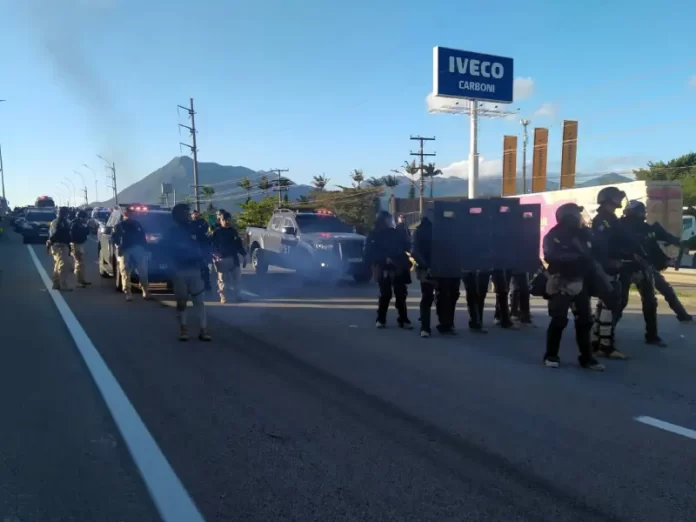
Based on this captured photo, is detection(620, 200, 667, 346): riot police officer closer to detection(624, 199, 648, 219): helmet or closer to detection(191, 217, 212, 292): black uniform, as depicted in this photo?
detection(624, 199, 648, 219): helmet

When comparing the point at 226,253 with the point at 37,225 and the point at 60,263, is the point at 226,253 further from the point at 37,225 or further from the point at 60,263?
the point at 37,225

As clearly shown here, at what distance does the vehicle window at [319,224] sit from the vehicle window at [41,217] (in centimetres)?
2190

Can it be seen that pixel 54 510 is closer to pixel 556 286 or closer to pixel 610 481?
pixel 610 481

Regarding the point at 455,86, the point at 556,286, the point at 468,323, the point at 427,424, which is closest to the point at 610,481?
the point at 427,424

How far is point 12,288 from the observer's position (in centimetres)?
1398

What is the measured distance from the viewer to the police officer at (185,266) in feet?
27.0

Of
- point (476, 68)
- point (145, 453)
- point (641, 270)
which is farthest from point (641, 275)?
point (476, 68)

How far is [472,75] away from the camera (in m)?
32.1

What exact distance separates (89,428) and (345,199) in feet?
205

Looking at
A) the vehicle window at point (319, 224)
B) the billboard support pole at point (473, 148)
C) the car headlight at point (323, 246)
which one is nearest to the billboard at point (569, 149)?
the billboard support pole at point (473, 148)

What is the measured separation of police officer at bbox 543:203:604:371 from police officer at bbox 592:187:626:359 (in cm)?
55

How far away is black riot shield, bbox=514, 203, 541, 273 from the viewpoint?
9430 millimetres

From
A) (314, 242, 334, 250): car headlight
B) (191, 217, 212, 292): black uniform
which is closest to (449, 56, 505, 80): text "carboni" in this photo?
(314, 242, 334, 250): car headlight

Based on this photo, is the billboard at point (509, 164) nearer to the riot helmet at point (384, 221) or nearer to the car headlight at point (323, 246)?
the car headlight at point (323, 246)
